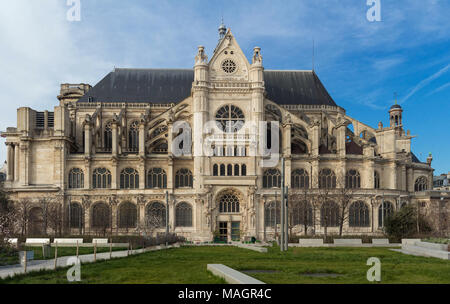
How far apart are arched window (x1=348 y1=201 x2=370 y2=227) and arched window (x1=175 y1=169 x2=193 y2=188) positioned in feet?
71.9

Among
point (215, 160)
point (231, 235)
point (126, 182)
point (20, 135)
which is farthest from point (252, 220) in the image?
point (20, 135)

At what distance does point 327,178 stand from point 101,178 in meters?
→ 30.7

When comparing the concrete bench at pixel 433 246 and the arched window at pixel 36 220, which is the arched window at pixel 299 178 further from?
the arched window at pixel 36 220

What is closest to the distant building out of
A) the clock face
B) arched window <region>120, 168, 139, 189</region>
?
the clock face

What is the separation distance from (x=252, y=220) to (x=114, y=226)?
18073 millimetres

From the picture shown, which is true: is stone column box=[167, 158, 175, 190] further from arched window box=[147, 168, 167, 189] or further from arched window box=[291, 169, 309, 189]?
arched window box=[291, 169, 309, 189]

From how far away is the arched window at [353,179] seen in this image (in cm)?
6794

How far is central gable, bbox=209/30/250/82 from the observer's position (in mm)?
68375

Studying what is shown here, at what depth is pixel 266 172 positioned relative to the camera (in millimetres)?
66688

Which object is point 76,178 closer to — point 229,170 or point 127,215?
point 127,215

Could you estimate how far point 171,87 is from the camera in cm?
8262

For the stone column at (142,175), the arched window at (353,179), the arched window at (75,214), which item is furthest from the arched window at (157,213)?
the arched window at (353,179)
